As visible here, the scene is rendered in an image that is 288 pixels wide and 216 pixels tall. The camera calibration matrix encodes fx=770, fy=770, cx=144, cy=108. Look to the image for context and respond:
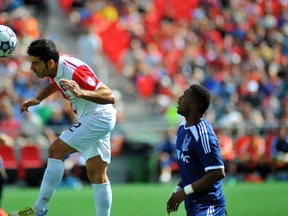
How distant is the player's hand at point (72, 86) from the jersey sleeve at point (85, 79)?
0.32 m

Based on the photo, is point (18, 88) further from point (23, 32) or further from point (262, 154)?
point (262, 154)

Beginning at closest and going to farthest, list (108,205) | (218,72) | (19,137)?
(108,205)
(19,137)
(218,72)

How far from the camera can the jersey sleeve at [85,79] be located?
847cm

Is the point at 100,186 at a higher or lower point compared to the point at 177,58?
lower

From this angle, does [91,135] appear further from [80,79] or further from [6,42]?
[6,42]

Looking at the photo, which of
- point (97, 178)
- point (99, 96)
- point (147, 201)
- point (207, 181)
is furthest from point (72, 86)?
point (147, 201)

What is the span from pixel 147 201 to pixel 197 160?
6689 mm

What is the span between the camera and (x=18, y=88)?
64.4ft

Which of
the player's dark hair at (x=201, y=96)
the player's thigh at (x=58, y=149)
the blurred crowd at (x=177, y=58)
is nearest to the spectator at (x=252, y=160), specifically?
the blurred crowd at (x=177, y=58)

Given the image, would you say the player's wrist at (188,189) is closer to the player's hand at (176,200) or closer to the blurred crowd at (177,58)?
the player's hand at (176,200)

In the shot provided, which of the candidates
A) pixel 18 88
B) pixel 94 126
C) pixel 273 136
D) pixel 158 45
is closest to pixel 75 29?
pixel 158 45

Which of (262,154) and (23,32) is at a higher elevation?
(23,32)

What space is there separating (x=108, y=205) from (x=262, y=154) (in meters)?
11.6

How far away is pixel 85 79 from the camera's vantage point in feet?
27.9
